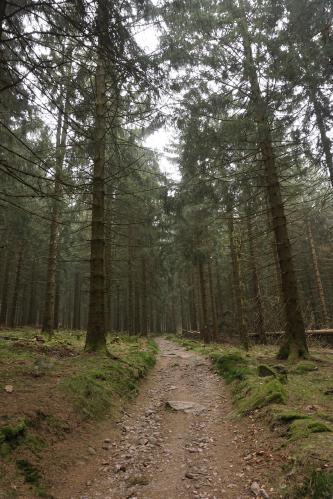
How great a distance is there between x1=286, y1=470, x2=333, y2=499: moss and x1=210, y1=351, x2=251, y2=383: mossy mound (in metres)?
4.66

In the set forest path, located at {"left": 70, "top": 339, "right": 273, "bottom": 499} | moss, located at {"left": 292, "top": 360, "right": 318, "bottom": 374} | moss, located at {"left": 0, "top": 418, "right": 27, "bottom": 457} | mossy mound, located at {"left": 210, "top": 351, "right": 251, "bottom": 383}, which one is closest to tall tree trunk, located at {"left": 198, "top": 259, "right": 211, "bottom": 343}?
mossy mound, located at {"left": 210, "top": 351, "right": 251, "bottom": 383}

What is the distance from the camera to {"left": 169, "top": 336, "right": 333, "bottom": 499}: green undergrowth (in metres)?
3.16

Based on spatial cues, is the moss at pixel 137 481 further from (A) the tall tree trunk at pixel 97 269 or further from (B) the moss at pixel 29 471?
(A) the tall tree trunk at pixel 97 269

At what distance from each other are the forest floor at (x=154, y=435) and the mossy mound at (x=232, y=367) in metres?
0.14

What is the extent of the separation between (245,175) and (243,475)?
9809 millimetres

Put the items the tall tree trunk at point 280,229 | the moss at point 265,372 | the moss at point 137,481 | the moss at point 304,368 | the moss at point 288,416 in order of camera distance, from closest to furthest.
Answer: the moss at point 137,481
the moss at point 288,416
the moss at point 265,372
the moss at point 304,368
the tall tree trunk at point 280,229

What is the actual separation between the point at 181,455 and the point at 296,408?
1.99 m

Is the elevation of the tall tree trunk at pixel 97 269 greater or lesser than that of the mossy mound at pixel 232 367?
greater

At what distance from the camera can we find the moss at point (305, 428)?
13.1ft

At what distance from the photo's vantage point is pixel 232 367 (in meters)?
9.12

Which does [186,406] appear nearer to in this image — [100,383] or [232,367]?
[100,383]

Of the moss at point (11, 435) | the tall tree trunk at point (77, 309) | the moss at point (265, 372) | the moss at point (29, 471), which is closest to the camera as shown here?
the moss at point (29, 471)

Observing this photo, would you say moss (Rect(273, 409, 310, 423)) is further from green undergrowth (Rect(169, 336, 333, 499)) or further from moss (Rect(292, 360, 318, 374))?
moss (Rect(292, 360, 318, 374))

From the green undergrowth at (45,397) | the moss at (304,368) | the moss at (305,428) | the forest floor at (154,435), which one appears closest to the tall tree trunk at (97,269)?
the green undergrowth at (45,397)
